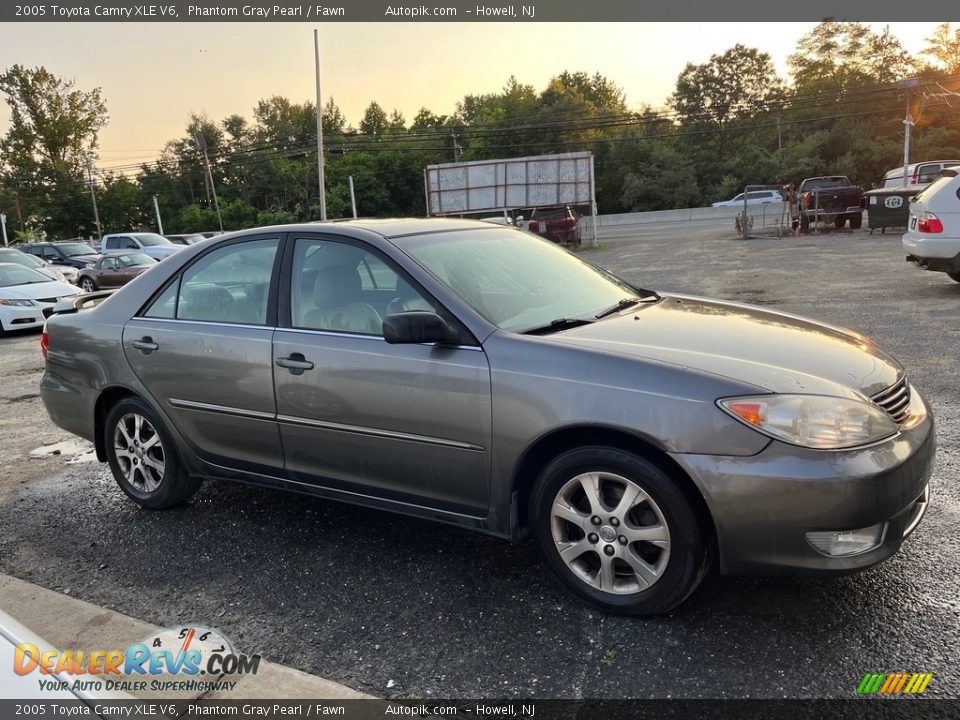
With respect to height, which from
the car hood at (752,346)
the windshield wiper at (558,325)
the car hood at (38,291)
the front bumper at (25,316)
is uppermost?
the windshield wiper at (558,325)

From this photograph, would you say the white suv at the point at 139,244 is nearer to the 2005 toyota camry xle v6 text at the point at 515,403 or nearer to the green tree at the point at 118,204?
the 2005 toyota camry xle v6 text at the point at 515,403

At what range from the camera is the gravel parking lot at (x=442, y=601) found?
2.51 metres

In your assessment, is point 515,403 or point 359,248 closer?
point 515,403

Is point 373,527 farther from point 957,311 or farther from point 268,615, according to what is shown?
point 957,311

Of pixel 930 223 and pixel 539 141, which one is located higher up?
pixel 539 141

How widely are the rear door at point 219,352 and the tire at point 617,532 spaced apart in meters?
1.50

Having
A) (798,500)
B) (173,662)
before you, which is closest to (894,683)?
(798,500)

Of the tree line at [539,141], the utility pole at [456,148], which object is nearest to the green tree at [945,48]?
the tree line at [539,141]

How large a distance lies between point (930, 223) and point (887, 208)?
11084 millimetres

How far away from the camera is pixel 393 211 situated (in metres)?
65.2

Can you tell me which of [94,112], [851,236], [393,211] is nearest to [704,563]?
[851,236]

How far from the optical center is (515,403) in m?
2.88

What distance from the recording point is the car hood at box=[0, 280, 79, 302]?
12.6 m

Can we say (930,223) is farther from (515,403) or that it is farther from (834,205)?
(834,205)
